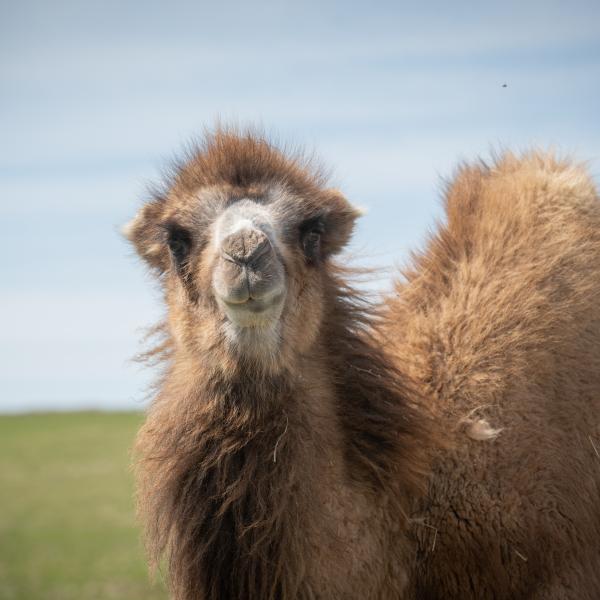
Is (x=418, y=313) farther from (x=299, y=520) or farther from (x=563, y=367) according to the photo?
(x=299, y=520)

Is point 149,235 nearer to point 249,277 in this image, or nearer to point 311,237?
point 311,237

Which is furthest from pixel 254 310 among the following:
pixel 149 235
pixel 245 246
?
pixel 149 235

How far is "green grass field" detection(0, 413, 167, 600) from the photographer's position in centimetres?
2308

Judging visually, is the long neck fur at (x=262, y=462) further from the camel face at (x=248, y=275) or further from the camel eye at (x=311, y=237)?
the camel eye at (x=311, y=237)

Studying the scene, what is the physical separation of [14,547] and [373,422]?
86.2 ft

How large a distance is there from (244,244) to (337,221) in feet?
4.12

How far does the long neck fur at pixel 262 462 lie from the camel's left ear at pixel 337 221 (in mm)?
668

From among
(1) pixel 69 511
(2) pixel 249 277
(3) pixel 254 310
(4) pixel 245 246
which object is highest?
(4) pixel 245 246

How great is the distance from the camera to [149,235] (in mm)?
6531

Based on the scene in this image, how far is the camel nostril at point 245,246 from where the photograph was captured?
5.28 m

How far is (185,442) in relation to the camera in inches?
229

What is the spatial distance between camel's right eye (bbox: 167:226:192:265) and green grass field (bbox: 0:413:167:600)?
7.34 metres

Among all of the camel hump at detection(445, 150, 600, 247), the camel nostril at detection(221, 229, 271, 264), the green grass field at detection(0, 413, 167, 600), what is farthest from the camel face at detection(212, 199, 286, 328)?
the green grass field at detection(0, 413, 167, 600)

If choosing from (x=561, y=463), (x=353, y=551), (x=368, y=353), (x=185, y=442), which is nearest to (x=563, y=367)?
(x=561, y=463)
